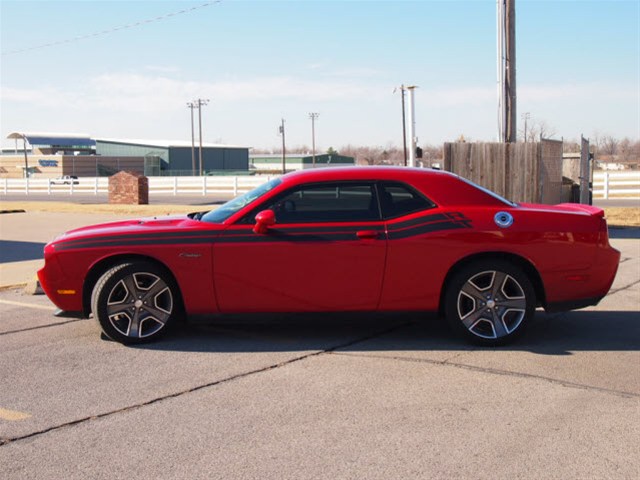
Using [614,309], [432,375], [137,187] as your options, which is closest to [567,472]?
[432,375]

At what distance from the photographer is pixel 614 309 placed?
332 inches

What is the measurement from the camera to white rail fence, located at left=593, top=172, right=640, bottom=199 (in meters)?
32.9

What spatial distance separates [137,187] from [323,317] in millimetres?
30167

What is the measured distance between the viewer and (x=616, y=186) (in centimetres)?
3441

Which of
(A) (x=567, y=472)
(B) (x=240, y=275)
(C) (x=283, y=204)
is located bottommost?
(A) (x=567, y=472)

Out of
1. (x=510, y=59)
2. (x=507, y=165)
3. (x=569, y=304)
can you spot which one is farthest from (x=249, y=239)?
(x=510, y=59)

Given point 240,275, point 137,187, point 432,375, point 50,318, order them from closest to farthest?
point 432,375 → point 240,275 → point 50,318 → point 137,187

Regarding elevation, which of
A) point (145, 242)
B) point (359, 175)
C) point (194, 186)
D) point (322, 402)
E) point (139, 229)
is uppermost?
point (194, 186)

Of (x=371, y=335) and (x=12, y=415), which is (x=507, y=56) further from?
(x=12, y=415)

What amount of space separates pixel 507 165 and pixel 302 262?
33.2 ft

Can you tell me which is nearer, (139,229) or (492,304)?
(492,304)

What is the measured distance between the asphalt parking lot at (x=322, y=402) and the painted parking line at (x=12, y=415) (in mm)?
23

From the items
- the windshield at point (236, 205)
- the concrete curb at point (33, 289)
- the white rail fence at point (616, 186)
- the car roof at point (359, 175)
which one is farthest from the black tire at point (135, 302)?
the white rail fence at point (616, 186)

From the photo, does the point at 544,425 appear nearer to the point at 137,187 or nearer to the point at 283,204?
the point at 283,204
